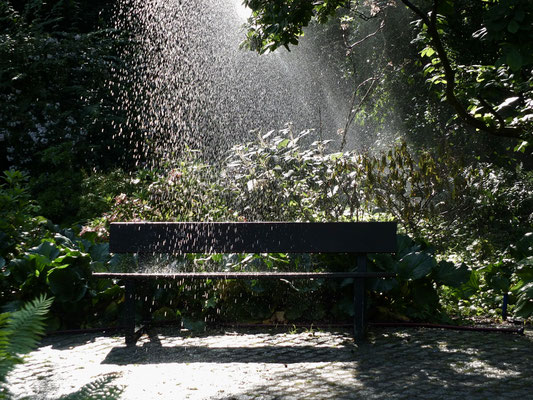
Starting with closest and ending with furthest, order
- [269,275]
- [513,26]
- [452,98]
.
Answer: [513,26] < [269,275] < [452,98]

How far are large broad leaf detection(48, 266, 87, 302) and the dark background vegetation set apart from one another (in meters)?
0.01

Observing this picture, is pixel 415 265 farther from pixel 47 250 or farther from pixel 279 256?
pixel 47 250

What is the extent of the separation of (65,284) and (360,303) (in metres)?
2.36

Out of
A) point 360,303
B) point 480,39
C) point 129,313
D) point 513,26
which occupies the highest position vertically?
point 480,39

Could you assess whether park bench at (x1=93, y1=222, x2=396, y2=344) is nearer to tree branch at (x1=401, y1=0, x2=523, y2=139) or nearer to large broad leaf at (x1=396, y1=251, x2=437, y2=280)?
large broad leaf at (x1=396, y1=251, x2=437, y2=280)

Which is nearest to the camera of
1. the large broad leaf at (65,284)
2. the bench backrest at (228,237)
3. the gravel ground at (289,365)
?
the gravel ground at (289,365)

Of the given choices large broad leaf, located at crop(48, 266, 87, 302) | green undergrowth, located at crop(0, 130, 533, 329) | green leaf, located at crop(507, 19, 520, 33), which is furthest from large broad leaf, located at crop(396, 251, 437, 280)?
large broad leaf, located at crop(48, 266, 87, 302)

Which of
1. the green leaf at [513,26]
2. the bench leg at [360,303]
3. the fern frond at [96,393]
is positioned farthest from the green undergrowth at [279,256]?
the fern frond at [96,393]

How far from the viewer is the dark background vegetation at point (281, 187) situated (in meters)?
5.05

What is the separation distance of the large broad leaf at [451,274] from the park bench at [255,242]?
626mm

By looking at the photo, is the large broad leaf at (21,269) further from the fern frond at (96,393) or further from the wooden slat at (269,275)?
the fern frond at (96,393)

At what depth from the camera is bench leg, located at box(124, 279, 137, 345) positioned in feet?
15.0

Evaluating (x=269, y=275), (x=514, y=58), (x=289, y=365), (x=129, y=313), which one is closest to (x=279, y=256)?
(x=269, y=275)

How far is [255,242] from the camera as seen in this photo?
4.84 metres
